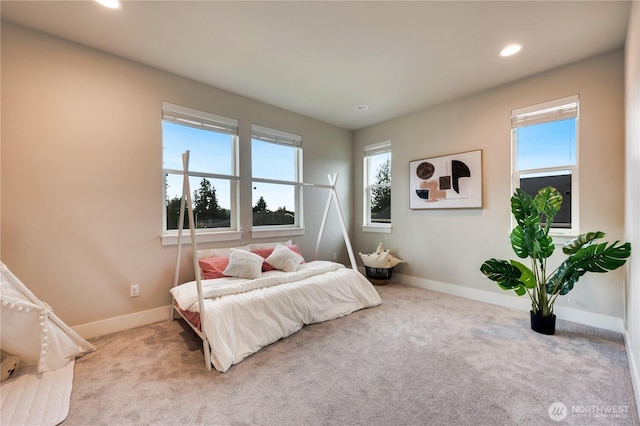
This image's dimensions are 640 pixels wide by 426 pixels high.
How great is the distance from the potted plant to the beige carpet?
0.32m

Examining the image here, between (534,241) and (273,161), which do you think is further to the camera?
(273,161)

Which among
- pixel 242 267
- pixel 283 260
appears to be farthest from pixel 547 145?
pixel 242 267

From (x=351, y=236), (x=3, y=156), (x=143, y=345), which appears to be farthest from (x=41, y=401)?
(x=351, y=236)

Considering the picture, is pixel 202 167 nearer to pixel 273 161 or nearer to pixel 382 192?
pixel 273 161

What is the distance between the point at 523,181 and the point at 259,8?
3318mm

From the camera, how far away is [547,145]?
3.01m

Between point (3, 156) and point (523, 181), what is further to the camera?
point (523, 181)

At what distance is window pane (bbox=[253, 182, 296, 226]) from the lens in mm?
3816

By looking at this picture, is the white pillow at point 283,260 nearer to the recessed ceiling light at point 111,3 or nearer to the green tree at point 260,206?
the green tree at point 260,206

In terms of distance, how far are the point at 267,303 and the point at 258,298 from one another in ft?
0.32

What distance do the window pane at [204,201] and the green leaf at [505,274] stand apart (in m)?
3.06

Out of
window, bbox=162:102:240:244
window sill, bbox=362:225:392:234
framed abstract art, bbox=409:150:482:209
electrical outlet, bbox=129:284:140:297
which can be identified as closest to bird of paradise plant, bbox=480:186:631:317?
framed abstract art, bbox=409:150:482:209

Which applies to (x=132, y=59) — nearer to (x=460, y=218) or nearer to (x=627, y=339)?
(x=460, y=218)

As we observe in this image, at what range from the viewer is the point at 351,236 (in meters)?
5.05
